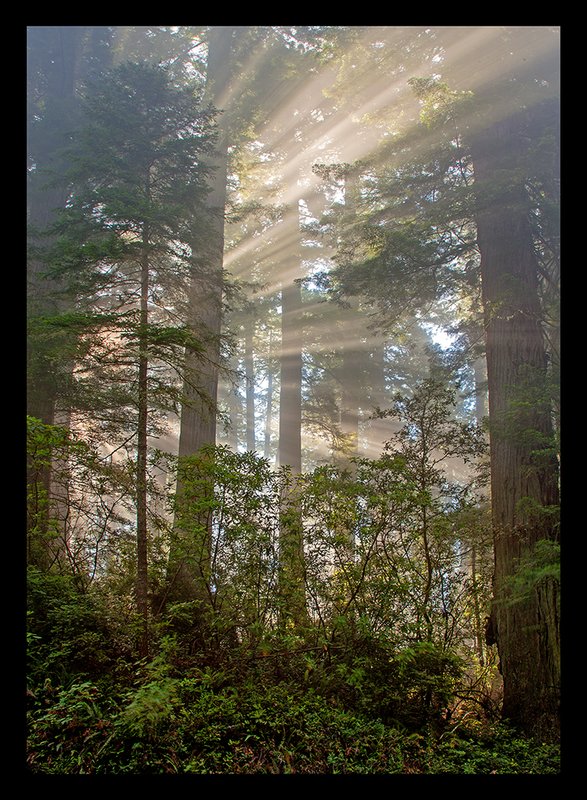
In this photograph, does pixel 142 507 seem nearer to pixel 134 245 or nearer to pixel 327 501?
pixel 327 501

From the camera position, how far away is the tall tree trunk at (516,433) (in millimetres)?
5625

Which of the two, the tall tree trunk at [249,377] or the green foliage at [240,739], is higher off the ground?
the tall tree trunk at [249,377]

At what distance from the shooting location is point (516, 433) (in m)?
5.95

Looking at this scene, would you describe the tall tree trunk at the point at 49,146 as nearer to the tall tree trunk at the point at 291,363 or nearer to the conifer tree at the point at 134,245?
the conifer tree at the point at 134,245

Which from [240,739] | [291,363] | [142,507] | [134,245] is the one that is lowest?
[240,739]

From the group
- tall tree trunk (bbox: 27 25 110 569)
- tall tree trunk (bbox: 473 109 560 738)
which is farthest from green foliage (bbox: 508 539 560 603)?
tall tree trunk (bbox: 27 25 110 569)

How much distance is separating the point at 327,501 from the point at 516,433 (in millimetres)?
2678

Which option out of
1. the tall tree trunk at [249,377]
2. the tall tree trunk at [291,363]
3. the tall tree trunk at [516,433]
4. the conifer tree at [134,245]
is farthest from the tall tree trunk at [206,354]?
the tall tree trunk at [249,377]

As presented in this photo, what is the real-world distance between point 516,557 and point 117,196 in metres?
7.92

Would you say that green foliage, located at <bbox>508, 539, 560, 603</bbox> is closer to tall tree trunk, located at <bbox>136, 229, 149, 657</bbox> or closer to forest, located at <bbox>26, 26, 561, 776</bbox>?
forest, located at <bbox>26, 26, 561, 776</bbox>

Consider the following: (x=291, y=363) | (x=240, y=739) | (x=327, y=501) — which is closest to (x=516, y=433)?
(x=327, y=501)

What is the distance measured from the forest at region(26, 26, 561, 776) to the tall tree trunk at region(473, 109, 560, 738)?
33mm

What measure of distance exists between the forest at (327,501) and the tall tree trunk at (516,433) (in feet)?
0.11

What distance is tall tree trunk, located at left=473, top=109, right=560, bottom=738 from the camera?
5625 millimetres
